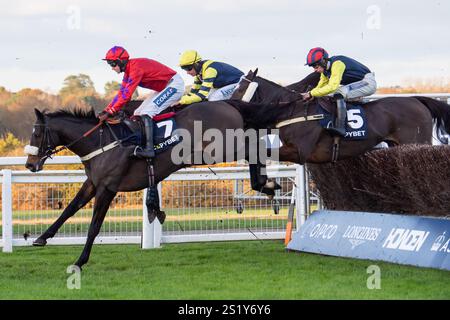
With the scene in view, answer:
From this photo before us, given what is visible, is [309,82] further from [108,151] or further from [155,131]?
[108,151]

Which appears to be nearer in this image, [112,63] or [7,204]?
[112,63]

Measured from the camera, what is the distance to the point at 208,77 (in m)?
10.2

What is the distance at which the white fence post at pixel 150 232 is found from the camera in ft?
34.7

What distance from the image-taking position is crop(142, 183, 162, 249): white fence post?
34.7 feet

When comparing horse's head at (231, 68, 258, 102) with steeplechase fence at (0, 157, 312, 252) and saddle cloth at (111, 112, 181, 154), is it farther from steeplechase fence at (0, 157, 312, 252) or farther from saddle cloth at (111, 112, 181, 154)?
saddle cloth at (111, 112, 181, 154)

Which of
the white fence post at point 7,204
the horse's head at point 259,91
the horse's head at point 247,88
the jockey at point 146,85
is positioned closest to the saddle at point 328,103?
the horse's head at point 259,91

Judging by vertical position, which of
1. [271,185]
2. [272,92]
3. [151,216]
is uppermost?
[272,92]

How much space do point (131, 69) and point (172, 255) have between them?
6.48ft

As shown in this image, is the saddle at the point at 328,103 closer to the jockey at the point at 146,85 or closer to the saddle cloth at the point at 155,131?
the jockey at the point at 146,85

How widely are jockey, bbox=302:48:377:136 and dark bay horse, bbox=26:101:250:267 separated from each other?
113cm

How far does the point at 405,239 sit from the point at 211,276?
1.65 meters

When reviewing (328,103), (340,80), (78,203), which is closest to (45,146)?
(78,203)
